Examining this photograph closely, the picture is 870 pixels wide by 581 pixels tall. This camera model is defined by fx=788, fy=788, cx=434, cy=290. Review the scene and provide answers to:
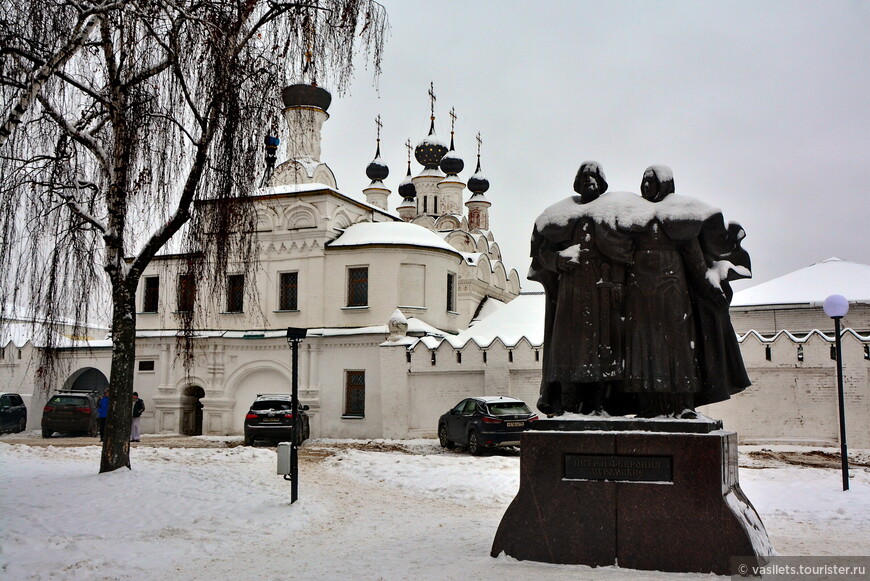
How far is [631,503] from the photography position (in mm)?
6367

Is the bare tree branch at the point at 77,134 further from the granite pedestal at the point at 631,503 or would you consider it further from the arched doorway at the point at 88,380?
the arched doorway at the point at 88,380

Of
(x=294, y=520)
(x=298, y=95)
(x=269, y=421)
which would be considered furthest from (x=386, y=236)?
(x=294, y=520)

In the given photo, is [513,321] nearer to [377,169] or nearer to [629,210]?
A: [377,169]

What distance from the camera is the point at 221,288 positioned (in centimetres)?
1128

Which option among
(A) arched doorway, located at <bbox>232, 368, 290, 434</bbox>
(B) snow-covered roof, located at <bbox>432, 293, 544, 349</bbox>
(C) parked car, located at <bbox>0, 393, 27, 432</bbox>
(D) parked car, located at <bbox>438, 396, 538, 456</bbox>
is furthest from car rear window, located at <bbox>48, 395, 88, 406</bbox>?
(D) parked car, located at <bbox>438, 396, 538, 456</bbox>

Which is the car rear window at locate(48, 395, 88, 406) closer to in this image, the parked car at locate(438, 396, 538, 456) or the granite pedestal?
the parked car at locate(438, 396, 538, 456)

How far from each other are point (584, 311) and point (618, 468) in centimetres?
141

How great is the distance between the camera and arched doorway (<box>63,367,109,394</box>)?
31.0 meters

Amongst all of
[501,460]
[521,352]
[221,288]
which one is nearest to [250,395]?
[521,352]

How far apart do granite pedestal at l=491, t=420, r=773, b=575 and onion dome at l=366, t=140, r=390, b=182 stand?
40328mm

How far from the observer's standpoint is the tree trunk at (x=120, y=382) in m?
11.4

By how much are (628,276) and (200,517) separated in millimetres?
5824

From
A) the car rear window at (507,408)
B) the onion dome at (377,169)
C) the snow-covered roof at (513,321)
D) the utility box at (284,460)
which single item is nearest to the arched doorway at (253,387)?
the snow-covered roof at (513,321)

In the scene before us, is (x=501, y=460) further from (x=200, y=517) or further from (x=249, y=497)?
(x=200, y=517)
